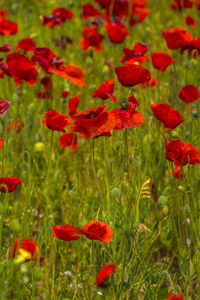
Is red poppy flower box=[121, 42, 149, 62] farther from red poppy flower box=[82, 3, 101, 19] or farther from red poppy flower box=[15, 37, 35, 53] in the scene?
red poppy flower box=[82, 3, 101, 19]

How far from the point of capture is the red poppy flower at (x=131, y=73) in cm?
137

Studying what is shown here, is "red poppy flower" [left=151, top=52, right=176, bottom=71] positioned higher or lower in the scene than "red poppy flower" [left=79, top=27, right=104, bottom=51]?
lower

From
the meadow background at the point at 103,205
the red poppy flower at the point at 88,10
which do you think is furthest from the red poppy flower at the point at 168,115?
the red poppy flower at the point at 88,10

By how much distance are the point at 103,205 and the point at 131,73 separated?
1.37 feet

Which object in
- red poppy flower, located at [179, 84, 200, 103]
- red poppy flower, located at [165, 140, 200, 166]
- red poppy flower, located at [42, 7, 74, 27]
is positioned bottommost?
red poppy flower, located at [165, 140, 200, 166]

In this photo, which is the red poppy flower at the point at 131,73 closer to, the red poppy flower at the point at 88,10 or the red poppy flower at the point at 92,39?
the red poppy flower at the point at 92,39

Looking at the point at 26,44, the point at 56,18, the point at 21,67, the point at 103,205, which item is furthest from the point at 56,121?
the point at 56,18

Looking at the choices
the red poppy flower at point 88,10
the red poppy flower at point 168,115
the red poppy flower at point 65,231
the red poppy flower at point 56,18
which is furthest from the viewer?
the red poppy flower at point 88,10

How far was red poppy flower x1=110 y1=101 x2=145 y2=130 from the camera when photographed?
4.21ft

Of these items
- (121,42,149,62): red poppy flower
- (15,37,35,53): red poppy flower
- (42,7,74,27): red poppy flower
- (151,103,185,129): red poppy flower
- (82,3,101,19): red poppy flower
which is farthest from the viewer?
(82,3,101,19): red poppy flower

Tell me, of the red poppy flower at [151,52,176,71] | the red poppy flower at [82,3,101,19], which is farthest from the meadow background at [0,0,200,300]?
the red poppy flower at [82,3,101,19]

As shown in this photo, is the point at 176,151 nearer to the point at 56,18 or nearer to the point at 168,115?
the point at 168,115

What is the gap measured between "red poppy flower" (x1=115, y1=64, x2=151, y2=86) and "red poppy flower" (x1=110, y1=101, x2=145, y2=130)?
12cm

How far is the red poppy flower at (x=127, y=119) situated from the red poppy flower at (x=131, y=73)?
0.38ft
